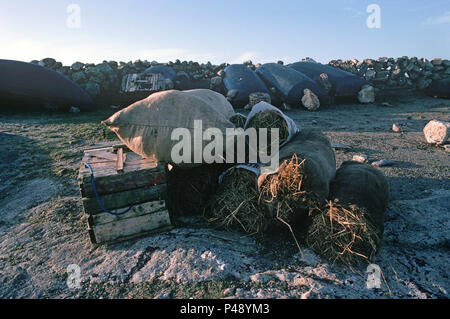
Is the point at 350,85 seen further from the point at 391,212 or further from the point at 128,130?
the point at 128,130

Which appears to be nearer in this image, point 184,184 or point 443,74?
point 184,184

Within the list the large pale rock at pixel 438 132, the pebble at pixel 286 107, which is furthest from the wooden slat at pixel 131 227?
the pebble at pixel 286 107

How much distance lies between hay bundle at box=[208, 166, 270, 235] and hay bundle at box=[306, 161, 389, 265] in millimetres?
484

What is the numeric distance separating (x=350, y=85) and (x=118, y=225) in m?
10.1

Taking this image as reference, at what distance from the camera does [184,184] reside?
302 cm

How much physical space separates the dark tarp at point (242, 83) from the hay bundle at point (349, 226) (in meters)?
6.86

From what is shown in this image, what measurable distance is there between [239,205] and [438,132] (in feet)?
14.7

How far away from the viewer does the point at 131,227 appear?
265 cm
